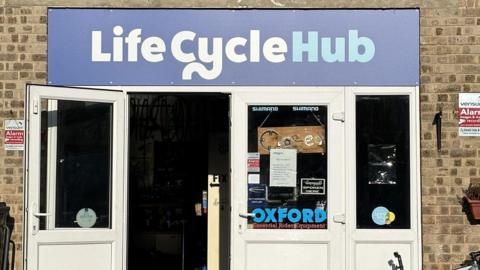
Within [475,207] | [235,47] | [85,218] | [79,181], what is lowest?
[85,218]

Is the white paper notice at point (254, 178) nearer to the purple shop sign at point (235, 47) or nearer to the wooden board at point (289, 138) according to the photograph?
the wooden board at point (289, 138)

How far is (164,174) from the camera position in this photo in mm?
9547

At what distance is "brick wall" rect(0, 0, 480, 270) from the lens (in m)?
6.51

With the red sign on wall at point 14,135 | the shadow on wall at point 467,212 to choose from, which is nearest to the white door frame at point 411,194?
the shadow on wall at point 467,212

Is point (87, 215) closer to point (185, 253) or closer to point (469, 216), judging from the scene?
point (185, 253)

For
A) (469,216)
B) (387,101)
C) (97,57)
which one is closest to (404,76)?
(387,101)

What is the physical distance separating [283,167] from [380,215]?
1.03 metres

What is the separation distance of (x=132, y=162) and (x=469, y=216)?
4.76m

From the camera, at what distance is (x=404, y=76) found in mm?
6570

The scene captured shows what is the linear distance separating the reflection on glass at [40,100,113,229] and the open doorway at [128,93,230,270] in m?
2.65

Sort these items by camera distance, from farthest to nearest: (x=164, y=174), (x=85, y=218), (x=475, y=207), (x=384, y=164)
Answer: (x=164, y=174), (x=384, y=164), (x=85, y=218), (x=475, y=207)

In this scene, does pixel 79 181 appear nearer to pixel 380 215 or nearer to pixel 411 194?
pixel 380 215

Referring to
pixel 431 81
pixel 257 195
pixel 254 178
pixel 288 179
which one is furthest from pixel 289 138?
pixel 431 81

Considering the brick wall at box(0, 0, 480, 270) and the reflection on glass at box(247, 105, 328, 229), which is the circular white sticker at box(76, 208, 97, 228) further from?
the reflection on glass at box(247, 105, 328, 229)
